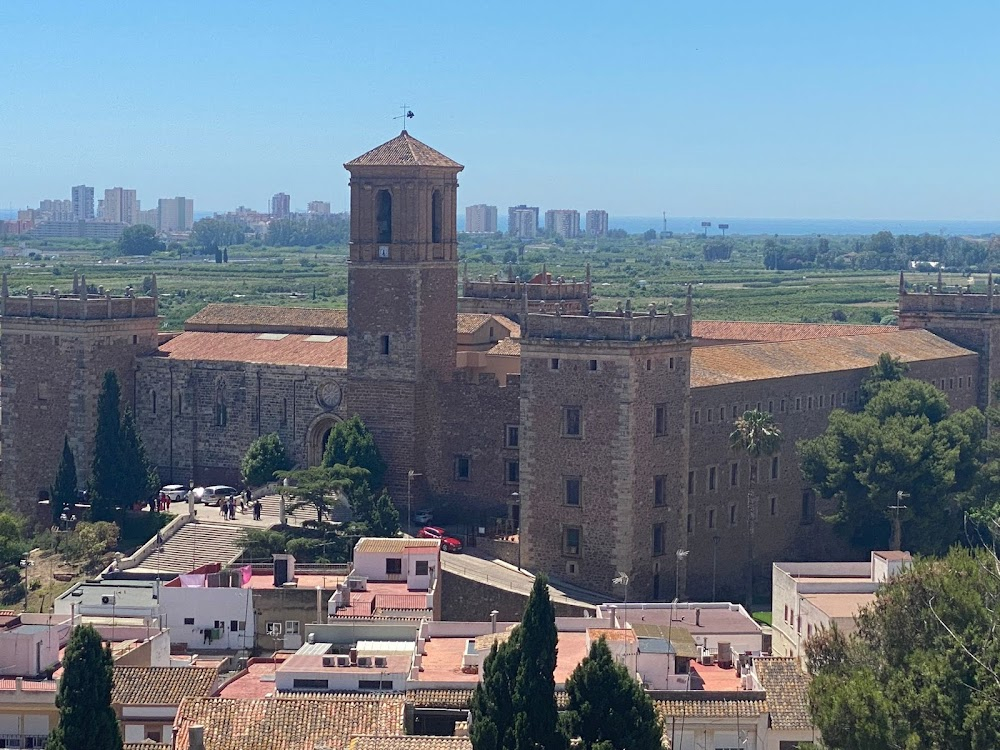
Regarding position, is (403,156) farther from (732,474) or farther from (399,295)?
(732,474)

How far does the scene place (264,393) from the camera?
226 ft

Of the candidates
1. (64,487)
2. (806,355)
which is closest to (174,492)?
(64,487)

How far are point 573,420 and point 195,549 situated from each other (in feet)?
37.6

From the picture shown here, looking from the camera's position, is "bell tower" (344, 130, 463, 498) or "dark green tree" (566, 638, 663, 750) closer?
"dark green tree" (566, 638, 663, 750)

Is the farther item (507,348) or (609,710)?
(507,348)

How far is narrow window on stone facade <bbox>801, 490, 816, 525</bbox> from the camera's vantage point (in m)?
66.2

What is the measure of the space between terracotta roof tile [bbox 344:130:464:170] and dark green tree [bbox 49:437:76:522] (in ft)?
39.3

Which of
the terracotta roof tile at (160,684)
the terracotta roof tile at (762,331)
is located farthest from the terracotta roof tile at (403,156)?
the terracotta roof tile at (160,684)

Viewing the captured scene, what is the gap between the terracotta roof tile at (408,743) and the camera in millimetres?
38156

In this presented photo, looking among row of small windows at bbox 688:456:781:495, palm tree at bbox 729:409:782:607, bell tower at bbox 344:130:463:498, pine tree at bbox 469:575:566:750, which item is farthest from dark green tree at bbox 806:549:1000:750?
bell tower at bbox 344:130:463:498

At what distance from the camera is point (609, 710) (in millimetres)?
38312

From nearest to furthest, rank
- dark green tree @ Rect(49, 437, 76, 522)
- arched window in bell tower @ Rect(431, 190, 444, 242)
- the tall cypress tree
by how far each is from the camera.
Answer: arched window in bell tower @ Rect(431, 190, 444, 242) → the tall cypress tree → dark green tree @ Rect(49, 437, 76, 522)

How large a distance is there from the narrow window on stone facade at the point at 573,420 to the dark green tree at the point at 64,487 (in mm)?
16697

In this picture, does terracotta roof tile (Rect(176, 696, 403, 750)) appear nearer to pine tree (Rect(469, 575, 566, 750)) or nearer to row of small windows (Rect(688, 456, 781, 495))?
pine tree (Rect(469, 575, 566, 750))
